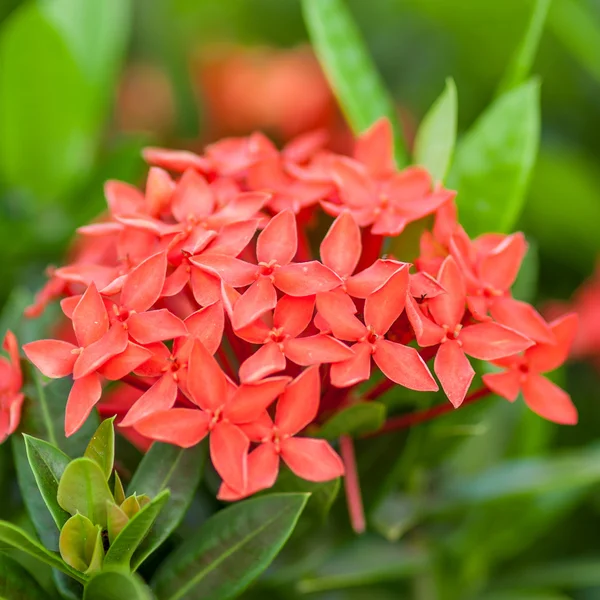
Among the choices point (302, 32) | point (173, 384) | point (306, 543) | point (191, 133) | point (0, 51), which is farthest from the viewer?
point (302, 32)

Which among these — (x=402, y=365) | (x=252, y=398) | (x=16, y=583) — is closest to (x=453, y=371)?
(x=402, y=365)

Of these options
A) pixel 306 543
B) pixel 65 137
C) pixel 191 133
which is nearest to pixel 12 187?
pixel 65 137

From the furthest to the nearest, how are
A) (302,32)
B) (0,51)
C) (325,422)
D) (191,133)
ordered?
(302,32)
(191,133)
(0,51)
(325,422)

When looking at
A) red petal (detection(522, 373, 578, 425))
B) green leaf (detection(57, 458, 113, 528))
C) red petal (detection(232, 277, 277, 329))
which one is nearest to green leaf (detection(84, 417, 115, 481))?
green leaf (detection(57, 458, 113, 528))

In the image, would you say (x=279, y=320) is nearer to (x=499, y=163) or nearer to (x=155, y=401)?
(x=155, y=401)

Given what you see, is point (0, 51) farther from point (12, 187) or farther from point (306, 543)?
point (306, 543)

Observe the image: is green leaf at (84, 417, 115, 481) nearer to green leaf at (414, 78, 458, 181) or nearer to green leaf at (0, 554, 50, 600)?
green leaf at (0, 554, 50, 600)
